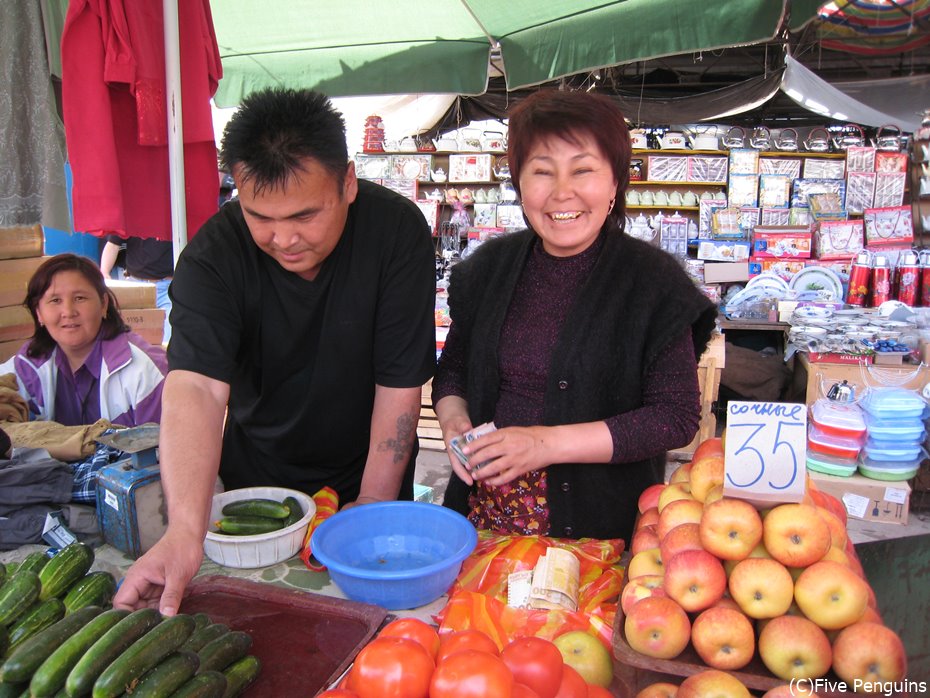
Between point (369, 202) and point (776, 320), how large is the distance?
5483mm

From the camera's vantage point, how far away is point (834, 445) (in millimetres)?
4191

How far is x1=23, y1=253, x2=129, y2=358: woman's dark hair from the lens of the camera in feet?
9.82

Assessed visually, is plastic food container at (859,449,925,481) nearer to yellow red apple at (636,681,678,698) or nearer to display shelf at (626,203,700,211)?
yellow red apple at (636,681,678,698)

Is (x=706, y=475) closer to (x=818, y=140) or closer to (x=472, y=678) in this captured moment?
(x=472, y=678)

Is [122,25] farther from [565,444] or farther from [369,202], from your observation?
[565,444]

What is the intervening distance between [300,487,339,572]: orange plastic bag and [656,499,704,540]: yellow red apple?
2.57 ft

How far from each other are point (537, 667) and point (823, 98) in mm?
8717

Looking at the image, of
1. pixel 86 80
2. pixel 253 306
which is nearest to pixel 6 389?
pixel 86 80

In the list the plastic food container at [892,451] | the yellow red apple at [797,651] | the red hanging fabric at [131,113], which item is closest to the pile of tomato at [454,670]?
the yellow red apple at [797,651]

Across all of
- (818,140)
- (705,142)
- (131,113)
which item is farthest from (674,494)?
(818,140)

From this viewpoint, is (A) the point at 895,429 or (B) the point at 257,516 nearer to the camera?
(B) the point at 257,516

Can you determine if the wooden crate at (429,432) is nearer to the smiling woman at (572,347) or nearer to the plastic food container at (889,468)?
the plastic food container at (889,468)

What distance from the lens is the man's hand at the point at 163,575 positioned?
3.94ft

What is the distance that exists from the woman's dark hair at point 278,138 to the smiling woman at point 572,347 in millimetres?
504
